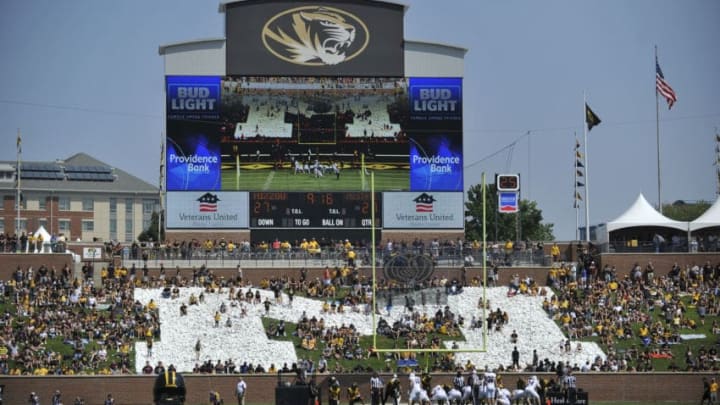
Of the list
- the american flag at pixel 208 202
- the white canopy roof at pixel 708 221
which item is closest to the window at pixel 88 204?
the american flag at pixel 208 202

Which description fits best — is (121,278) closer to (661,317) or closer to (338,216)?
(338,216)

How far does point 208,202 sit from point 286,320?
24.1ft

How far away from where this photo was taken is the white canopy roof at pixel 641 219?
60.6 metres

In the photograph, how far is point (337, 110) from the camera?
58.6 metres

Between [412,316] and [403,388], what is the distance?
615cm

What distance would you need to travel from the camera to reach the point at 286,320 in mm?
53125

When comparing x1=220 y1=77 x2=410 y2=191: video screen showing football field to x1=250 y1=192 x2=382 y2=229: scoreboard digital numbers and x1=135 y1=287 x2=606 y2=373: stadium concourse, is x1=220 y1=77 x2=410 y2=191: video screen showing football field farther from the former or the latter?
x1=135 y1=287 x2=606 y2=373: stadium concourse

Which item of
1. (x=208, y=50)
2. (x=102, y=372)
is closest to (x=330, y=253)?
(x=208, y=50)

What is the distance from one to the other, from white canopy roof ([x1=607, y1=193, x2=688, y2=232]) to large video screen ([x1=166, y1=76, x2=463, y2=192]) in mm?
7179

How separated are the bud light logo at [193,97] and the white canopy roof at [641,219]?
1738cm

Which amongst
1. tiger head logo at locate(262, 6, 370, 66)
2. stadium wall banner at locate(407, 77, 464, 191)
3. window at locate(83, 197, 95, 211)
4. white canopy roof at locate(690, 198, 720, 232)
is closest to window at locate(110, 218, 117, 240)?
window at locate(83, 197, 95, 211)

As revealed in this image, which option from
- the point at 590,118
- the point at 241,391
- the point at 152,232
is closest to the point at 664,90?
the point at 590,118

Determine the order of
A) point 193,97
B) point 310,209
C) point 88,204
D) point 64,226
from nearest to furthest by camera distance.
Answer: point 193,97 → point 310,209 → point 64,226 → point 88,204

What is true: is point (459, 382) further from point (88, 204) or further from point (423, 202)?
point (88, 204)
